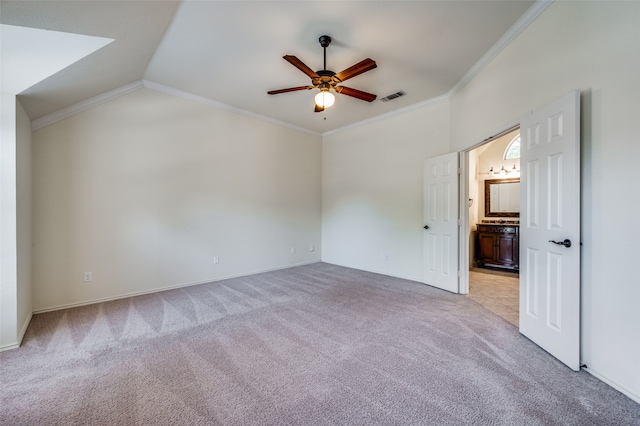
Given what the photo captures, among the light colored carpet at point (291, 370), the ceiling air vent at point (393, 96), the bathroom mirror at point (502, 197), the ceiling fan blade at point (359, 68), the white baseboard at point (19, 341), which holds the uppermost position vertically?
the ceiling air vent at point (393, 96)

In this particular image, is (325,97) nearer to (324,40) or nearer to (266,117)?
(324,40)

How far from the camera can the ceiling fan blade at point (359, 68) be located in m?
2.55

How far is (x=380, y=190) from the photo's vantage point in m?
5.29

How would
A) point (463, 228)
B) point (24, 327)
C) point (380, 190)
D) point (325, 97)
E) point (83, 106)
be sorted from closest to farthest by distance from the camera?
point (24, 327) → point (325, 97) → point (83, 106) → point (463, 228) → point (380, 190)

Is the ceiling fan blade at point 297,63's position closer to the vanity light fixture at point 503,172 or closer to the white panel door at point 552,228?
the white panel door at point 552,228

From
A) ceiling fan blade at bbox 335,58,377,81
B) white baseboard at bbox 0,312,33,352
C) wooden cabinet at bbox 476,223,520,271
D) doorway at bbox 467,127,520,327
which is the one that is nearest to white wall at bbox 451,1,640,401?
ceiling fan blade at bbox 335,58,377,81

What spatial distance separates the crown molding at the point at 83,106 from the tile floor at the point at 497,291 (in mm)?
5676

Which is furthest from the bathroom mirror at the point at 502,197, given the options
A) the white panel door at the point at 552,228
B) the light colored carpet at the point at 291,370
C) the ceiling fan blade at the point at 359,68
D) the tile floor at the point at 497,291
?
the ceiling fan blade at the point at 359,68

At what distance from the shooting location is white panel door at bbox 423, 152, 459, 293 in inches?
159

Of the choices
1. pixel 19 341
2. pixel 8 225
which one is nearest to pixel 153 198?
pixel 8 225

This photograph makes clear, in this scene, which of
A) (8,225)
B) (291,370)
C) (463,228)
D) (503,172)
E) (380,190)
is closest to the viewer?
(291,370)

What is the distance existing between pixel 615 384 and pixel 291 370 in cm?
224

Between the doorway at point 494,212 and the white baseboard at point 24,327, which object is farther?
the doorway at point 494,212

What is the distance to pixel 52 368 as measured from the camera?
7.02 feet
